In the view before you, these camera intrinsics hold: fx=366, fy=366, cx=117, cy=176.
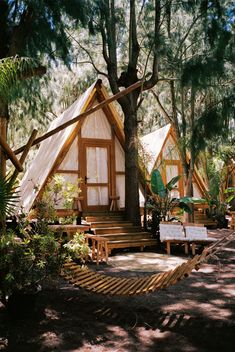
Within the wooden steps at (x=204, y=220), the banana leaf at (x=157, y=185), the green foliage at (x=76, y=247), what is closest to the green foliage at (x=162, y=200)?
the banana leaf at (x=157, y=185)

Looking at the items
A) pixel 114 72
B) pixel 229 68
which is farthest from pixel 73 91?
pixel 229 68

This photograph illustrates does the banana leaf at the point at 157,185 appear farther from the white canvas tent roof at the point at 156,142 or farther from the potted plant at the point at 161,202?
the white canvas tent roof at the point at 156,142

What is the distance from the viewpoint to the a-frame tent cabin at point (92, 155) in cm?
1082

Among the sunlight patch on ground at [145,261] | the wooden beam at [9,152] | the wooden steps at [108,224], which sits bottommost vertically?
the sunlight patch on ground at [145,261]

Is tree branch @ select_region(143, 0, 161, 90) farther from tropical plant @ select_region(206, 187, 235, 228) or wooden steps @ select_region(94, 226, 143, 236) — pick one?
tropical plant @ select_region(206, 187, 235, 228)

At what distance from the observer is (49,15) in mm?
7910

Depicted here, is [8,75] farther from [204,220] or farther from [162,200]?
[204,220]

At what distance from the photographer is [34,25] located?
8062mm

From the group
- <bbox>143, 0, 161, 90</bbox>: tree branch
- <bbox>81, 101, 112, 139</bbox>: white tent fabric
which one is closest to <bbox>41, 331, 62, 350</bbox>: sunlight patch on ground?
<bbox>81, 101, 112, 139</bbox>: white tent fabric

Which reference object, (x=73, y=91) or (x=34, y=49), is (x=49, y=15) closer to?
(x=34, y=49)

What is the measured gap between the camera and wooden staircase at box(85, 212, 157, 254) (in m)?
9.05

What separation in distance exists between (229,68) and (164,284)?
24.2ft

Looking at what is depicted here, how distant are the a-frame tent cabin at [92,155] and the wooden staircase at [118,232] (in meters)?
0.99

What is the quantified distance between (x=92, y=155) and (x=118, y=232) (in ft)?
9.27
